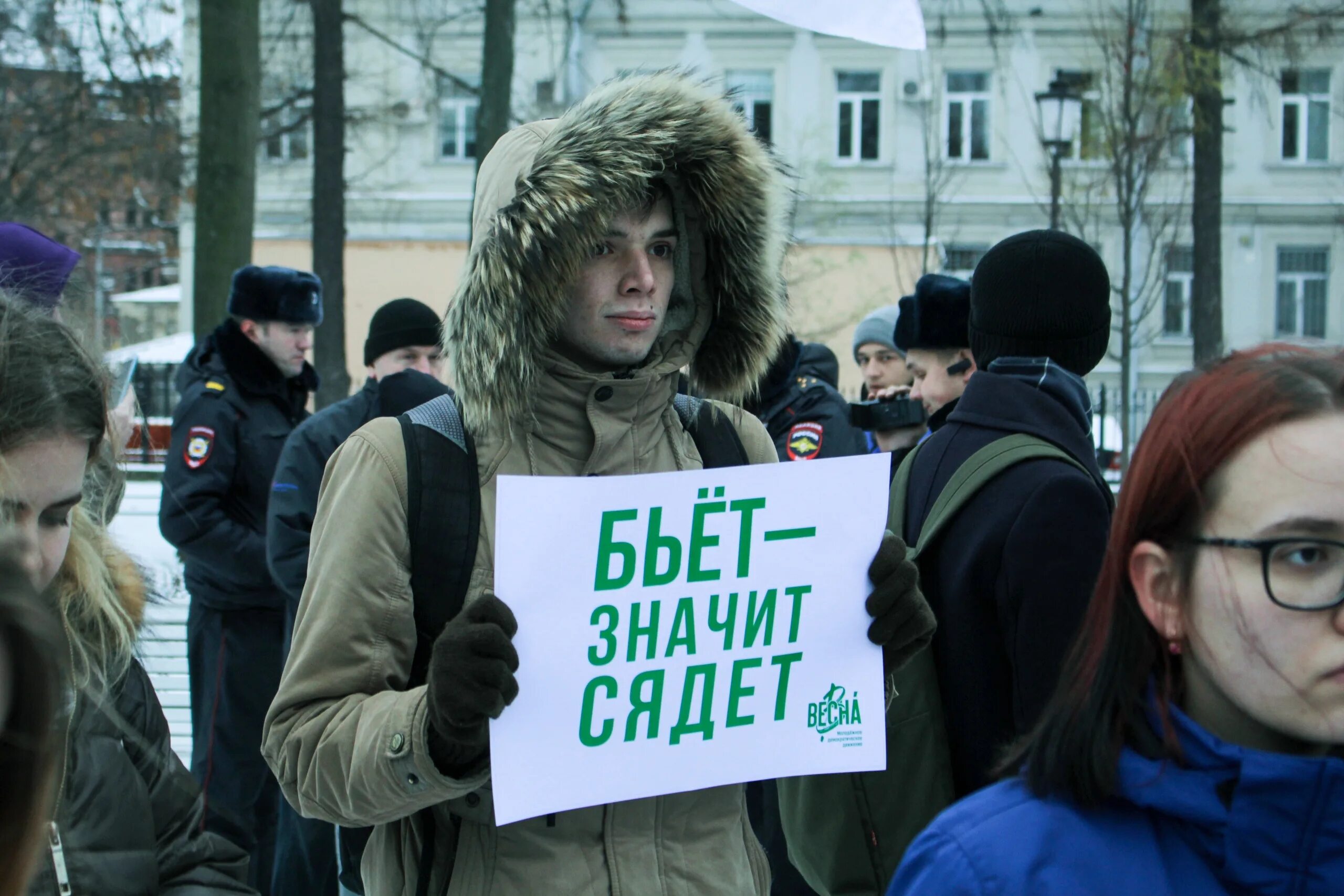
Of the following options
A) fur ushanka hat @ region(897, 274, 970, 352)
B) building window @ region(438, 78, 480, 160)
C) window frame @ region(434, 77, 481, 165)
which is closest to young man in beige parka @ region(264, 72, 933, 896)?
fur ushanka hat @ region(897, 274, 970, 352)

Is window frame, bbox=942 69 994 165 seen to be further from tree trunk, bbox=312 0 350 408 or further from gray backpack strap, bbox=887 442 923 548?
gray backpack strap, bbox=887 442 923 548

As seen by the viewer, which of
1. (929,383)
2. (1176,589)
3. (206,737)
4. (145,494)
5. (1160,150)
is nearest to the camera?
(1176,589)

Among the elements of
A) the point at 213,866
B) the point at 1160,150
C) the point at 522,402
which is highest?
the point at 1160,150

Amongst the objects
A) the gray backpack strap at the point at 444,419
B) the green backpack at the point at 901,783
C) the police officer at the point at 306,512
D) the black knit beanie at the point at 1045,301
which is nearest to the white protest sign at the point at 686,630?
the gray backpack strap at the point at 444,419

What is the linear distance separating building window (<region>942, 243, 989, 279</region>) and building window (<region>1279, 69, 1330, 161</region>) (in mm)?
6848

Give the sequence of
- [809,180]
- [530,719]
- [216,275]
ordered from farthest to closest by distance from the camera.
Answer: [809,180] → [216,275] → [530,719]

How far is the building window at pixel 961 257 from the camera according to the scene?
1089 inches

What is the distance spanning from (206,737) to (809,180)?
24.3 meters

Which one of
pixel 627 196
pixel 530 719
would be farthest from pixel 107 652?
pixel 627 196

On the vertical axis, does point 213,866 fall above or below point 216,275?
below

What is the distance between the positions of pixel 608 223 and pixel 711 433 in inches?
16.9

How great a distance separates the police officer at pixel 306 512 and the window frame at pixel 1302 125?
1114 inches

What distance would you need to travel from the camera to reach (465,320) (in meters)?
2.34

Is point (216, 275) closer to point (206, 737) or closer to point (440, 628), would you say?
point (206, 737)
